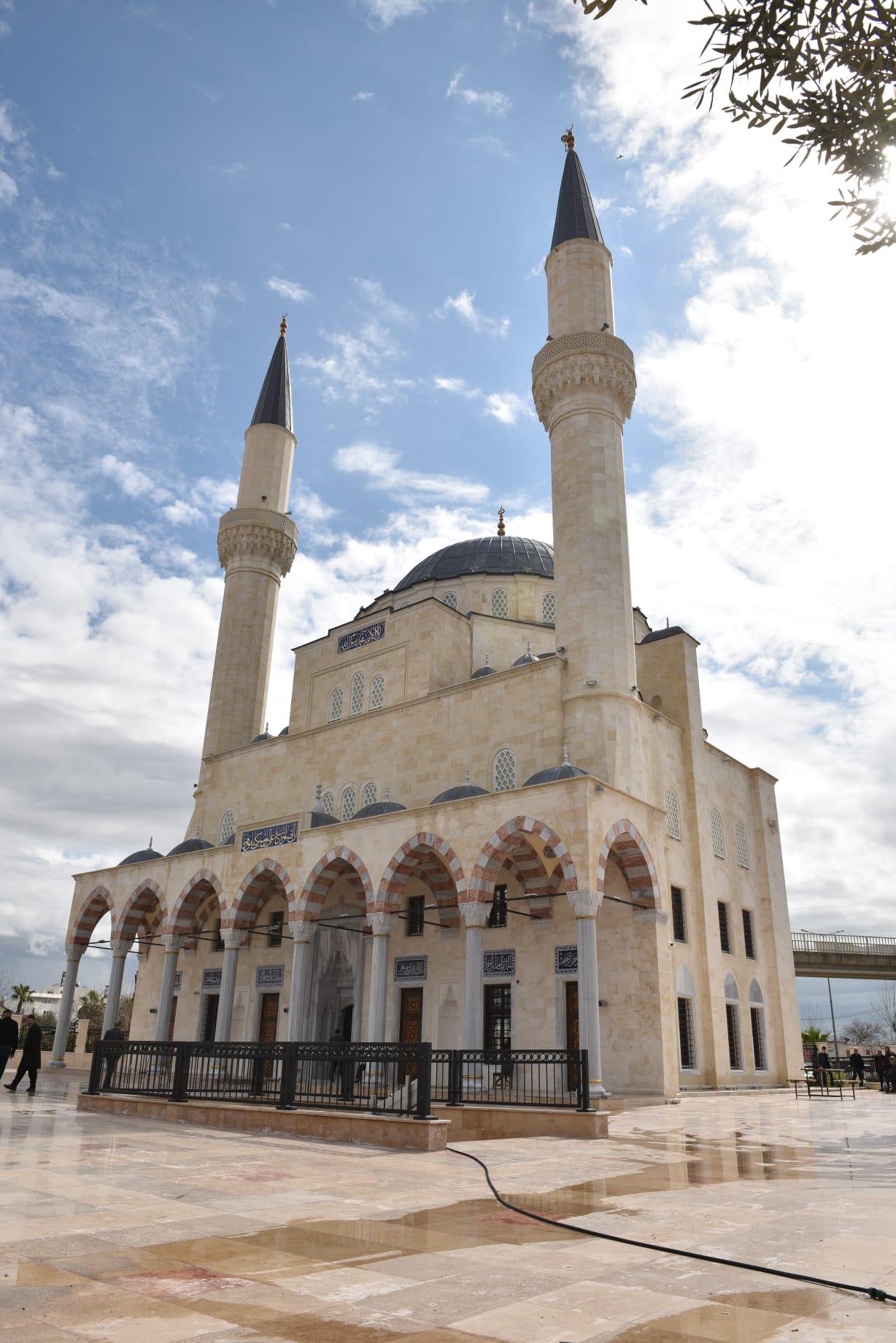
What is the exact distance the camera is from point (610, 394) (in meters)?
19.9

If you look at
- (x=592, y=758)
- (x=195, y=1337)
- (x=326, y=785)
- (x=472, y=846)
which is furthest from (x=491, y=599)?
(x=195, y=1337)

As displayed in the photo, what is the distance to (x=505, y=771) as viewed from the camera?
1814 centimetres

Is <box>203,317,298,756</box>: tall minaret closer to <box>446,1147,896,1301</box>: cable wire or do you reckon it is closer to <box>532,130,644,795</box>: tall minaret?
<box>532,130,644,795</box>: tall minaret

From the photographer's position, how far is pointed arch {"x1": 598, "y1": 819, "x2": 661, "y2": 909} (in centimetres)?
1525

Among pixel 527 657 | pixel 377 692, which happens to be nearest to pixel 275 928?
pixel 377 692

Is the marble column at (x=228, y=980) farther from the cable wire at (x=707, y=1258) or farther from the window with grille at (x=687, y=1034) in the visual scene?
the cable wire at (x=707, y=1258)

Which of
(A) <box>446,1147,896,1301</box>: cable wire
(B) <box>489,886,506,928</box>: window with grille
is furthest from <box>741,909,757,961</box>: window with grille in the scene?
(A) <box>446,1147,896,1301</box>: cable wire

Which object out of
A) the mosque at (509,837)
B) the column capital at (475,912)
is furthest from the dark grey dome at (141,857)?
the column capital at (475,912)

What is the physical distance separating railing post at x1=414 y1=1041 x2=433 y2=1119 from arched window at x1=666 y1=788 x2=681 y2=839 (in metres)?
11.0

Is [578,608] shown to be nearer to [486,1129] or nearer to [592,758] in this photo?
[592,758]

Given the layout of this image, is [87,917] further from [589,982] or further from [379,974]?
[589,982]

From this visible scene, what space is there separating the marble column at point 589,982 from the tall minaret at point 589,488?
316cm

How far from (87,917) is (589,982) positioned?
16.1 meters

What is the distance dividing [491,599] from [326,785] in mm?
6970
